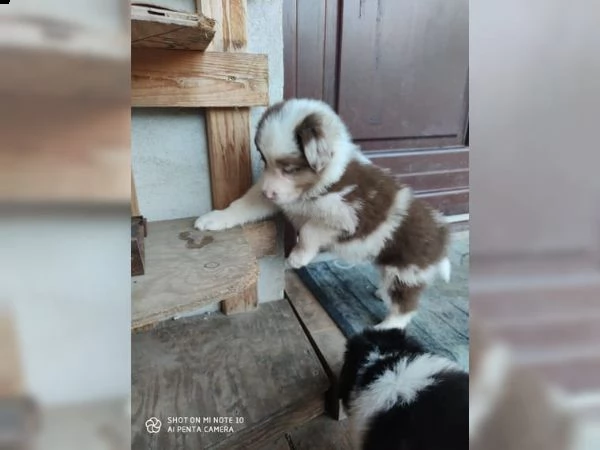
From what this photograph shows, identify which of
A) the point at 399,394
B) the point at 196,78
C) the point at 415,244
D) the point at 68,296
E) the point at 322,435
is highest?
the point at 196,78

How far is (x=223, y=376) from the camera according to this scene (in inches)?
18.5

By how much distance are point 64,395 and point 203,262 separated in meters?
0.32

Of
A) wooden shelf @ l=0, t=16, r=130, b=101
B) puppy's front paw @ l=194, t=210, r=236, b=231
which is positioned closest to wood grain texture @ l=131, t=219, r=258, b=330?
puppy's front paw @ l=194, t=210, r=236, b=231

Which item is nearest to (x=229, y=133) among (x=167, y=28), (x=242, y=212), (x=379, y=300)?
(x=242, y=212)

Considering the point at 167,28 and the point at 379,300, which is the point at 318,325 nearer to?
the point at 379,300

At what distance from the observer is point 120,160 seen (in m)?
0.15

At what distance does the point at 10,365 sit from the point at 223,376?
1.17ft

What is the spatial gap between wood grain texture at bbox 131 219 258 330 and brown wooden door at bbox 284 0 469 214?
402mm

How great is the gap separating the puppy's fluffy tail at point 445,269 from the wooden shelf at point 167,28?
20.7 inches

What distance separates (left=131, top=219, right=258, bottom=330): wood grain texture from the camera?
36 cm

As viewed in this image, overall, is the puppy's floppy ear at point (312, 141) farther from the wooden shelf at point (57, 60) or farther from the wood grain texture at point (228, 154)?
the wooden shelf at point (57, 60)

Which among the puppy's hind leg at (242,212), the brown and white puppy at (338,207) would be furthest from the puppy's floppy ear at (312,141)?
the puppy's hind leg at (242,212)

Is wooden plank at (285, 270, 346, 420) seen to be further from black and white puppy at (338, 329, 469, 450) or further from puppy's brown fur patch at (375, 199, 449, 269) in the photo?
puppy's brown fur patch at (375, 199, 449, 269)

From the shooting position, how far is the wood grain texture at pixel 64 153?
0.42 ft
